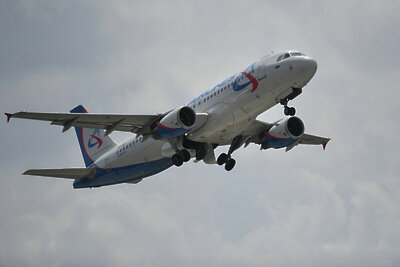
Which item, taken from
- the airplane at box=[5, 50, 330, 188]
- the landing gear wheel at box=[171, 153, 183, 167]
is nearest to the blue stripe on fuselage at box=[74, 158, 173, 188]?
the airplane at box=[5, 50, 330, 188]

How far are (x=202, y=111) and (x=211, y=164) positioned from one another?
220 inches

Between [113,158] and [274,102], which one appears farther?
[113,158]

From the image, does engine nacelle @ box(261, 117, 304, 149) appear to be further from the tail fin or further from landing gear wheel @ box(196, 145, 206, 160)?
the tail fin

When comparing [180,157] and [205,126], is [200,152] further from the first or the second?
[205,126]

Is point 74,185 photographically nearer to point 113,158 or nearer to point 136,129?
point 113,158

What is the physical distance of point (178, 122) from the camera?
127 ft

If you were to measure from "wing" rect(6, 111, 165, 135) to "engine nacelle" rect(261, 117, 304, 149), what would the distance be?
814 centimetres

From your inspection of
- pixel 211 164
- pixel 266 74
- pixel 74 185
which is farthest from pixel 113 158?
pixel 266 74

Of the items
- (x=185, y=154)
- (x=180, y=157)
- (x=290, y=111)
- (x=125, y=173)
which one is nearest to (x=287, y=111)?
(x=290, y=111)

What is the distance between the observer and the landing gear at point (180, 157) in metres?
41.8

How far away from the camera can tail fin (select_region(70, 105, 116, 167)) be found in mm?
49844

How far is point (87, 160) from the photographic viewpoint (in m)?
50.8

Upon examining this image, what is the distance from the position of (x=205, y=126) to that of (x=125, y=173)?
853 centimetres

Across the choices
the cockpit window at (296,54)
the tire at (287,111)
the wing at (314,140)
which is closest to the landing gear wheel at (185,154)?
the tire at (287,111)
